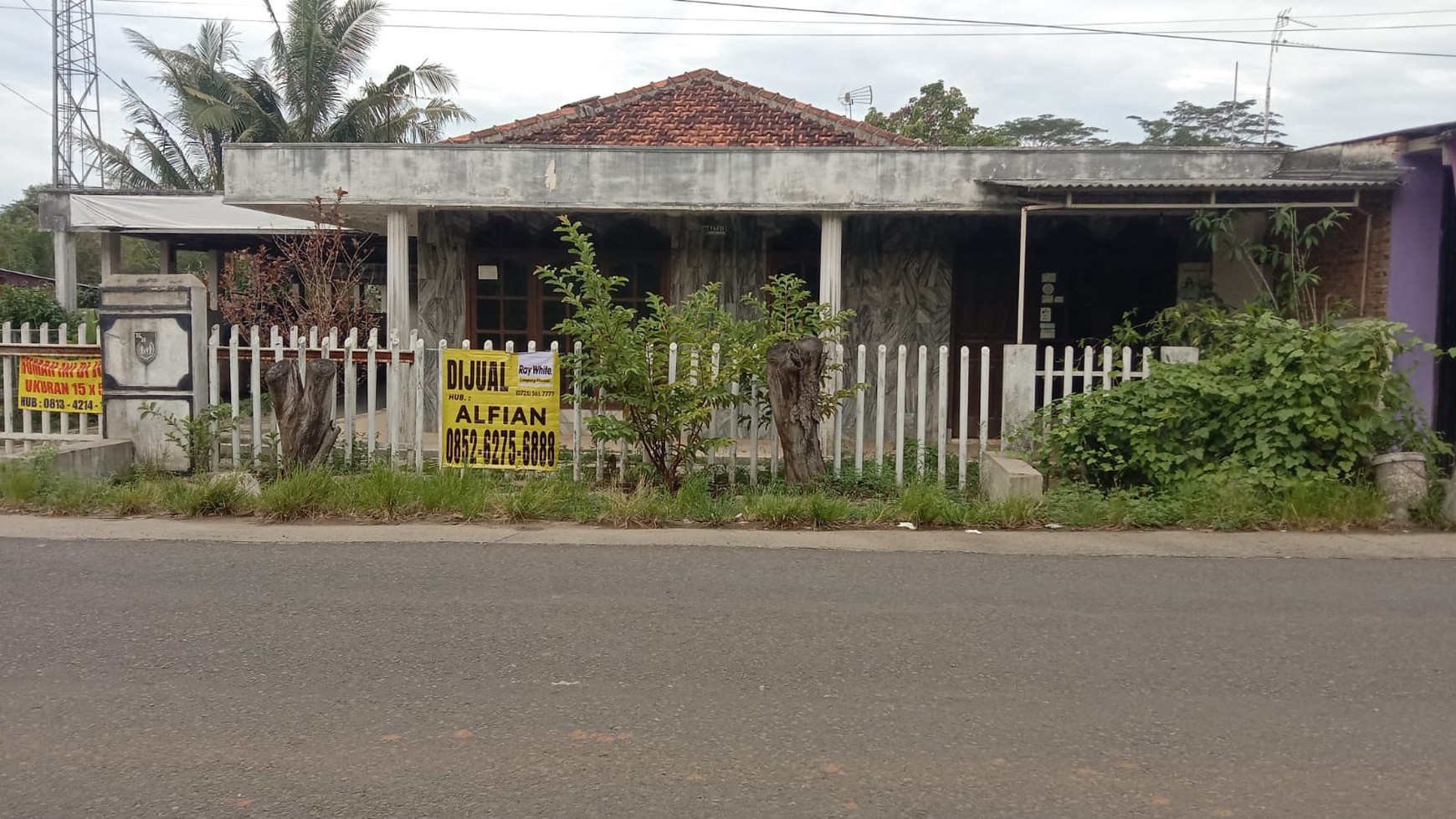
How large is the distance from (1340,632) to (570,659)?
3.62 meters

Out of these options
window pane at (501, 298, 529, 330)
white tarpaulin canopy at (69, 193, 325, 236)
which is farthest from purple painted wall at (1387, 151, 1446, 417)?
white tarpaulin canopy at (69, 193, 325, 236)

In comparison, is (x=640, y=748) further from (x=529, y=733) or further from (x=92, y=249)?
(x=92, y=249)

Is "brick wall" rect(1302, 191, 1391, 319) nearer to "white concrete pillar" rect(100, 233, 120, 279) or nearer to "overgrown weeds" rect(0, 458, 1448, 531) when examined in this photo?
"overgrown weeds" rect(0, 458, 1448, 531)

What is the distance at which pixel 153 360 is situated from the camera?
9141mm

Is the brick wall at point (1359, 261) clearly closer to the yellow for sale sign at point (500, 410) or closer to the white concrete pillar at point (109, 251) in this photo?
the yellow for sale sign at point (500, 410)

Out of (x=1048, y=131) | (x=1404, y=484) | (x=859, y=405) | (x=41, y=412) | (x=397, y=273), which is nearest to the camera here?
(x=1404, y=484)

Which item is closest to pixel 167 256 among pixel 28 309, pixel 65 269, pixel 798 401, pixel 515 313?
pixel 65 269

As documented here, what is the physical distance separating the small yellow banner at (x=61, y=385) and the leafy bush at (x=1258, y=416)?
8291 millimetres

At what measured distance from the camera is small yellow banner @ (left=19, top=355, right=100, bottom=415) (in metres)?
9.39

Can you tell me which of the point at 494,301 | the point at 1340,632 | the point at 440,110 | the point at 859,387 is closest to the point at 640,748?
the point at 1340,632

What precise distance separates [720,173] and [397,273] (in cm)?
347

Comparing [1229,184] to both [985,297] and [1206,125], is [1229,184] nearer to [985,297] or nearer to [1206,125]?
[985,297]

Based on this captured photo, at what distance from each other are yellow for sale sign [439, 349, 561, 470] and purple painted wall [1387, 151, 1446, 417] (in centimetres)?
750

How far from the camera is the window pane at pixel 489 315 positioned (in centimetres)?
1241
